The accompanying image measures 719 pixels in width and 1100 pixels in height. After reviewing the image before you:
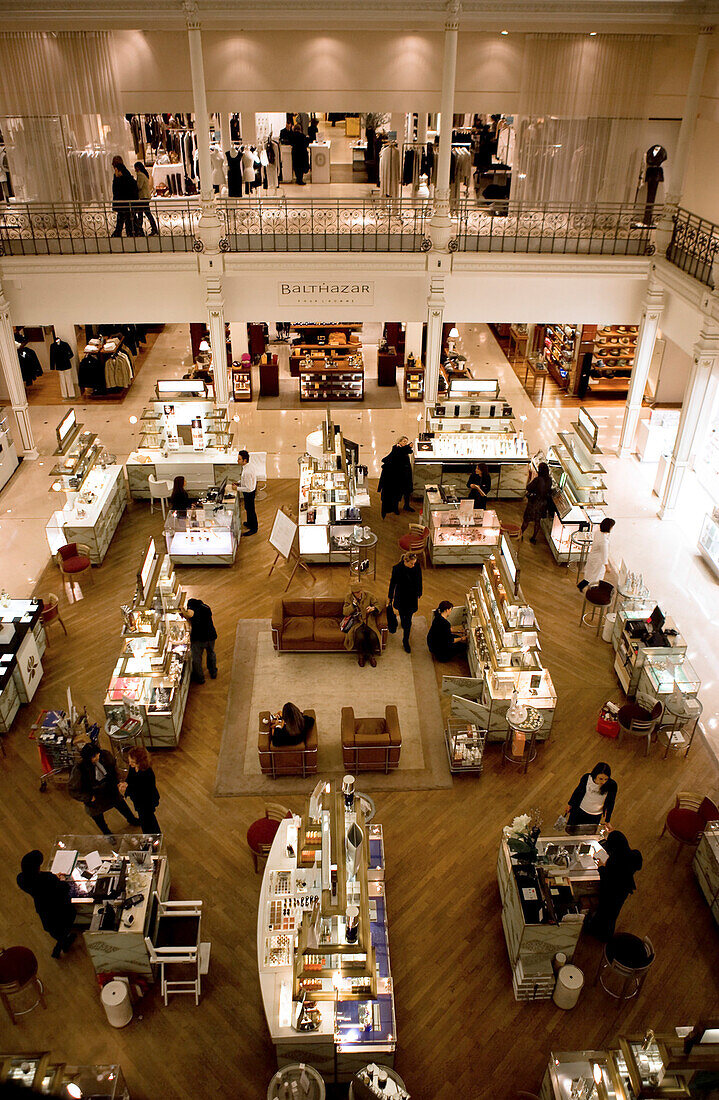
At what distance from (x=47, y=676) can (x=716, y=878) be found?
7.82m

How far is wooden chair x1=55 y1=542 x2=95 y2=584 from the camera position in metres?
12.0

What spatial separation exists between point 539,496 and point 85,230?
9.44 meters

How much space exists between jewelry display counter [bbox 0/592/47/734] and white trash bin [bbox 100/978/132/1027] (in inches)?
147

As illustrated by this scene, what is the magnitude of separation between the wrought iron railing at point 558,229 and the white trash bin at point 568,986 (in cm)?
1165

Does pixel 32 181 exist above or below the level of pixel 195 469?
above

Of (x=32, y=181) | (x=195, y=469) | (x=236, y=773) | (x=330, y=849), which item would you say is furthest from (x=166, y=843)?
(x=32, y=181)

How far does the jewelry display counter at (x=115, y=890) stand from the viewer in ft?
23.7

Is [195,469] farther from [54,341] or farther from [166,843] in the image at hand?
[166,843]

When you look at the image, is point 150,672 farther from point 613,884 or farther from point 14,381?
point 14,381

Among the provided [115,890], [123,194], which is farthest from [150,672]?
[123,194]

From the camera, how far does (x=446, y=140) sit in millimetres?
13938

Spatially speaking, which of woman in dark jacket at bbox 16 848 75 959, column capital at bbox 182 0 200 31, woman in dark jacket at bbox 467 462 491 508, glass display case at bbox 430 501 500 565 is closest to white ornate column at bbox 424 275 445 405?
woman in dark jacket at bbox 467 462 491 508

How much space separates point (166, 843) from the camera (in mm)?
8695

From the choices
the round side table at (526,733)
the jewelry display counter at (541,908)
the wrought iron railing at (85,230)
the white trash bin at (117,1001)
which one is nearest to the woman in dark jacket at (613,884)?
the jewelry display counter at (541,908)
